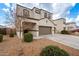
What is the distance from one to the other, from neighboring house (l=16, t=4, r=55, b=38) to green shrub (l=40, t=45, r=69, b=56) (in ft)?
1.03

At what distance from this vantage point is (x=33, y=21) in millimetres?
2541

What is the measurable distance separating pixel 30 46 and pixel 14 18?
0.60m

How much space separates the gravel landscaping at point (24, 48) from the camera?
2486 millimetres

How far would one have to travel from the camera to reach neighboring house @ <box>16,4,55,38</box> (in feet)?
8.21

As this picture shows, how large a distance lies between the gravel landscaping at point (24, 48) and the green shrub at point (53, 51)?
7cm

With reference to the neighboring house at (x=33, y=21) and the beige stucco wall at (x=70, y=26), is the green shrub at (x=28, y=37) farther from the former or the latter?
the beige stucco wall at (x=70, y=26)

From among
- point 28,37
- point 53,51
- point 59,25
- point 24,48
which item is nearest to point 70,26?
point 59,25

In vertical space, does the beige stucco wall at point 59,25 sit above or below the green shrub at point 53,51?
above

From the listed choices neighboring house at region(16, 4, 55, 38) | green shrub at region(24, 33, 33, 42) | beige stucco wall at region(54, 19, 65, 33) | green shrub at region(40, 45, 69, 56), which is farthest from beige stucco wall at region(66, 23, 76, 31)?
green shrub at region(24, 33, 33, 42)

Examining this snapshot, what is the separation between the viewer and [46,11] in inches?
101

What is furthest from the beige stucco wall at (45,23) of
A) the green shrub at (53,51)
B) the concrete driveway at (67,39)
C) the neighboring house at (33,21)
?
the green shrub at (53,51)

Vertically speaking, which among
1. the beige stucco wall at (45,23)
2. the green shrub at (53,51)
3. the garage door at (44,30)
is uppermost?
the beige stucco wall at (45,23)

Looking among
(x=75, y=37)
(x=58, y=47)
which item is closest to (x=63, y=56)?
(x=58, y=47)

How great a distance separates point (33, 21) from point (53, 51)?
663 mm
